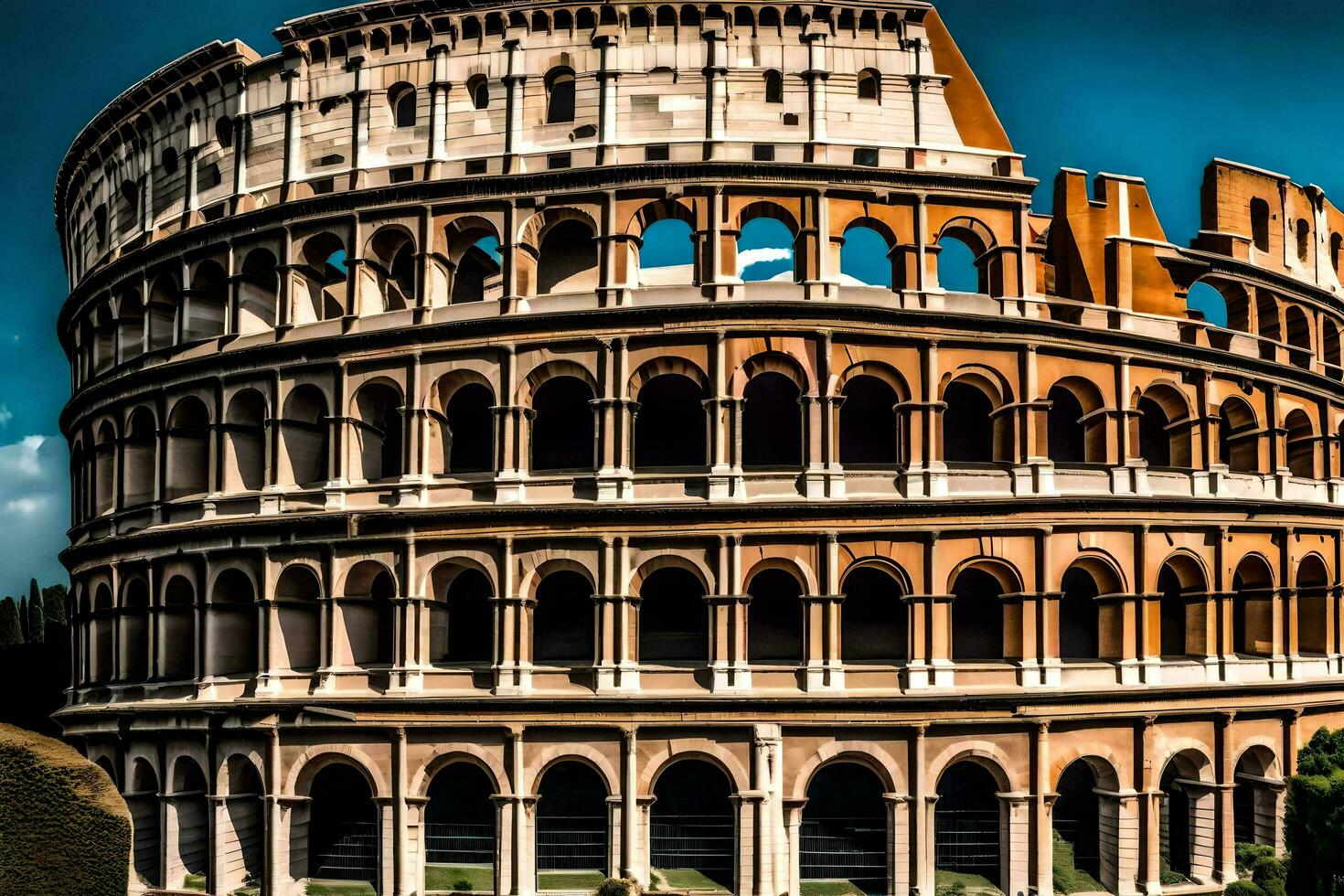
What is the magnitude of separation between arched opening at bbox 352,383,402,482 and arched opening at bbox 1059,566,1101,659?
15.5 m

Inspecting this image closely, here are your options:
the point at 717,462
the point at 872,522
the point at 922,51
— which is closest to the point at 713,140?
the point at 922,51

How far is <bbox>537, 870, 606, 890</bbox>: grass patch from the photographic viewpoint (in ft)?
77.9

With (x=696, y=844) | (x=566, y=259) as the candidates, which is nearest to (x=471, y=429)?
(x=566, y=259)

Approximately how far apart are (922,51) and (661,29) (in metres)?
5.86

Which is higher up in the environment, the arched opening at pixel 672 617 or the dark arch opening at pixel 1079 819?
the arched opening at pixel 672 617

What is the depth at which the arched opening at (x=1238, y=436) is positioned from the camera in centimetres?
2783

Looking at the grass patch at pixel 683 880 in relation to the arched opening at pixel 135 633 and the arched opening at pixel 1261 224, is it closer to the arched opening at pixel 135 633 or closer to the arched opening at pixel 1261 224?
the arched opening at pixel 135 633

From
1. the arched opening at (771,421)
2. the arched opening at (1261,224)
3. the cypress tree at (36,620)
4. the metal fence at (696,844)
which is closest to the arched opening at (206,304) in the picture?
the arched opening at (771,421)

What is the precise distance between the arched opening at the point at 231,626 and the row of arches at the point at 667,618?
3cm

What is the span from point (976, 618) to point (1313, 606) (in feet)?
30.8

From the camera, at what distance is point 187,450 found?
27891mm

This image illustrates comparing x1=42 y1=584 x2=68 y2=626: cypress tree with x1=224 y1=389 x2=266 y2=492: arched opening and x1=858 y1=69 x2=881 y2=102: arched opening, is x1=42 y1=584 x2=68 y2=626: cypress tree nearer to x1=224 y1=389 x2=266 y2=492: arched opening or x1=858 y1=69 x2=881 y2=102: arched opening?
x1=224 y1=389 x2=266 y2=492: arched opening

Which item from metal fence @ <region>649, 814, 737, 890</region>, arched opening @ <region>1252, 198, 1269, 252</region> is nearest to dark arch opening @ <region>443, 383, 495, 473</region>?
metal fence @ <region>649, 814, 737, 890</region>

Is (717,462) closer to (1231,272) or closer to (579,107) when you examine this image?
(579,107)
